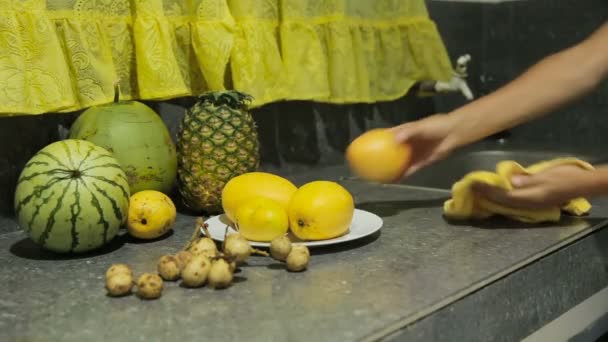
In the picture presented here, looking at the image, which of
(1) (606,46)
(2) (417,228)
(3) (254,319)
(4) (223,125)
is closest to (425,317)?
(3) (254,319)

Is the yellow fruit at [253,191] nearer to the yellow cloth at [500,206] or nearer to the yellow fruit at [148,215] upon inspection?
the yellow fruit at [148,215]

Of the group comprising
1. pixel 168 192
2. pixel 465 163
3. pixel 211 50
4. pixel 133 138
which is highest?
pixel 211 50

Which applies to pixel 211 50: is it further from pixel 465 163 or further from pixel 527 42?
pixel 527 42

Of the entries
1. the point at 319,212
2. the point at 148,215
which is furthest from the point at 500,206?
the point at 148,215

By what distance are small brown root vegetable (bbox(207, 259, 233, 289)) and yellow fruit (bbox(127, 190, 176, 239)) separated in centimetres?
22

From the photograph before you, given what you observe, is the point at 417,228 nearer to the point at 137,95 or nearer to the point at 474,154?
the point at 137,95

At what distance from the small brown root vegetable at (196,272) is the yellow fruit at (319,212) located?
0.18 meters

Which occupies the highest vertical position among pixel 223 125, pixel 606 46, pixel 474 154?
pixel 606 46

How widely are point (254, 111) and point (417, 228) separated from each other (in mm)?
498

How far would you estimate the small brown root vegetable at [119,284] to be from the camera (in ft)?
2.39

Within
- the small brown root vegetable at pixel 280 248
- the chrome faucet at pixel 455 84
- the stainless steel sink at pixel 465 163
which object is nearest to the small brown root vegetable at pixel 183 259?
the small brown root vegetable at pixel 280 248

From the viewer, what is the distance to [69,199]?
0.85 meters

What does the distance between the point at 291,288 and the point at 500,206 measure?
16.8 inches

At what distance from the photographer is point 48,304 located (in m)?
0.72
